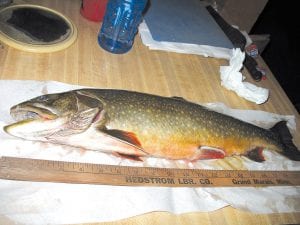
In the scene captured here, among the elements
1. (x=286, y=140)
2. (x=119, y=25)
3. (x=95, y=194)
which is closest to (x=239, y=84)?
(x=286, y=140)

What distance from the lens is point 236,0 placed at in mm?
2088

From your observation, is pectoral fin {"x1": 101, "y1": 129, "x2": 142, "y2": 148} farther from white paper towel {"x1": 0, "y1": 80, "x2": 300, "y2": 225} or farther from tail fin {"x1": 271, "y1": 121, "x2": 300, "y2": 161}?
tail fin {"x1": 271, "y1": 121, "x2": 300, "y2": 161}

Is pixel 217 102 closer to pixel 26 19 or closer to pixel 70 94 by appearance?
pixel 70 94

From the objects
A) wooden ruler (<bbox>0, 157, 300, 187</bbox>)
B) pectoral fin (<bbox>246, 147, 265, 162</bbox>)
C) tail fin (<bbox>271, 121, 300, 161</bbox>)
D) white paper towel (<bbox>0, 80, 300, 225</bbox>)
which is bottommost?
white paper towel (<bbox>0, 80, 300, 225</bbox>)

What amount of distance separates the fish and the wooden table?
0.73ft

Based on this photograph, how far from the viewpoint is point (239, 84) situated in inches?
59.2

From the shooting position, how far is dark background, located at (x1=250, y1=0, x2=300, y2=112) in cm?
334

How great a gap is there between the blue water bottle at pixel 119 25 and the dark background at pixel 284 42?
85.6 inches

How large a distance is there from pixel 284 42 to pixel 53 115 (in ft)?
12.1

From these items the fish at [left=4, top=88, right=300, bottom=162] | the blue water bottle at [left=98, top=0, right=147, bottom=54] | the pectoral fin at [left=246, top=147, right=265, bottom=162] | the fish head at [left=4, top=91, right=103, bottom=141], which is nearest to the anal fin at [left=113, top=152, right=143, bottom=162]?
the fish at [left=4, top=88, right=300, bottom=162]

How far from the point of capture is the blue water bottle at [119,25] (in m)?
1.41

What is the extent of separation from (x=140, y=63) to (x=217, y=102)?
42 cm

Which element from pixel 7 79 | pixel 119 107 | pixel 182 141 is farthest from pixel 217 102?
pixel 7 79

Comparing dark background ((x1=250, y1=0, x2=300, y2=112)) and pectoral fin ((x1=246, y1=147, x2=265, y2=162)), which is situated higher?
pectoral fin ((x1=246, y1=147, x2=265, y2=162))
